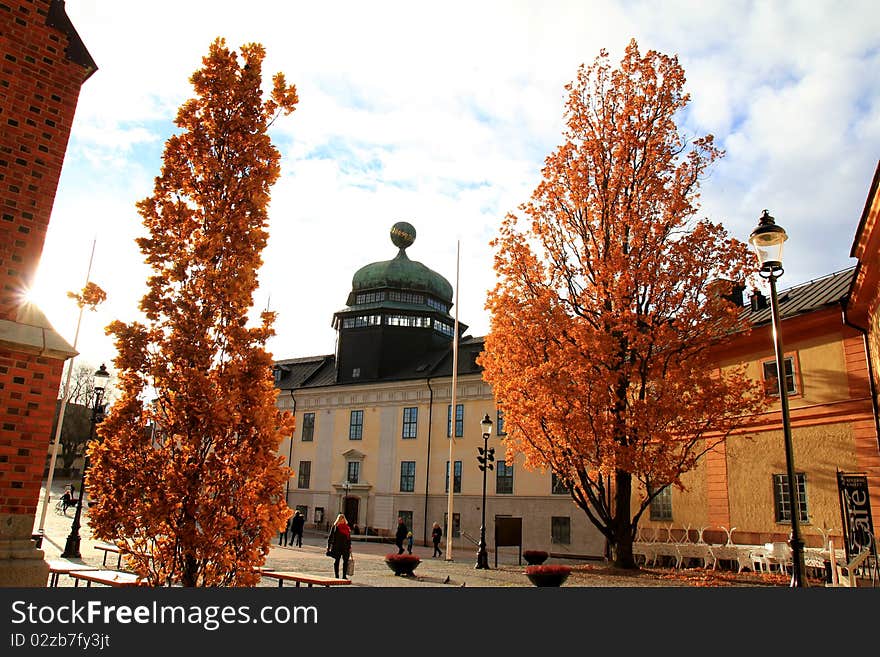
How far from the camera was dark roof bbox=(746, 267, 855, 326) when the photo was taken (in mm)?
21031

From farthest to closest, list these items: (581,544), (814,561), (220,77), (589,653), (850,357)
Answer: (581,544)
(850,357)
(814,561)
(220,77)
(589,653)

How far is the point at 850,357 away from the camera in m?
20.2

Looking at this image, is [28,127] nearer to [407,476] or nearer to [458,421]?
[458,421]

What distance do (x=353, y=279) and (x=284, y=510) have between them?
41952mm

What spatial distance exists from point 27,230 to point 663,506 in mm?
24458

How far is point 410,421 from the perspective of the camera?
42.3 meters

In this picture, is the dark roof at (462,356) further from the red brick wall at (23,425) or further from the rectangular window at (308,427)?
the red brick wall at (23,425)

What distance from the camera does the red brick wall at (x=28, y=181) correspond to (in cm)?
692

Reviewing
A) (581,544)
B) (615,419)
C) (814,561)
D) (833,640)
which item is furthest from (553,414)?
(581,544)

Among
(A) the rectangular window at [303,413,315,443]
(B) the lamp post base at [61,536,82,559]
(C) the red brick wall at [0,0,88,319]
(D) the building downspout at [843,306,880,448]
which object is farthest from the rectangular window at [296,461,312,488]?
(C) the red brick wall at [0,0,88,319]

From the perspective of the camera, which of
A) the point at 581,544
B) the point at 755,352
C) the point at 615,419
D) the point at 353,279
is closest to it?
the point at 615,419

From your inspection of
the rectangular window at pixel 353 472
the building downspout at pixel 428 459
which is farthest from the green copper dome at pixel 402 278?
the rectangular window at pixel 353 472

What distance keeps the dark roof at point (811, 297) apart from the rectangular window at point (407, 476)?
77.0 feet

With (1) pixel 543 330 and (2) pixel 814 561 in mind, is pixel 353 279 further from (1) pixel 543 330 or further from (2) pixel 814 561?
(2) pixel 814 561
